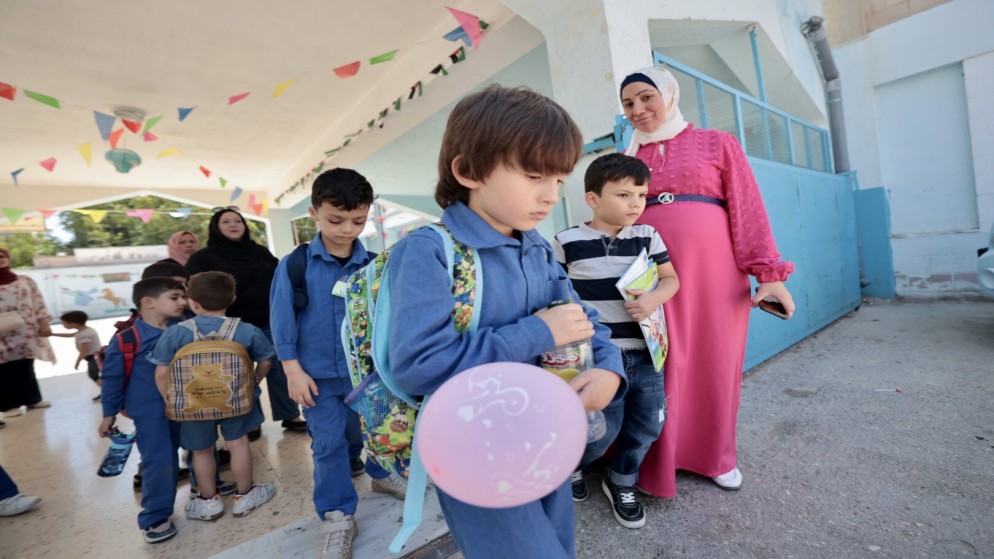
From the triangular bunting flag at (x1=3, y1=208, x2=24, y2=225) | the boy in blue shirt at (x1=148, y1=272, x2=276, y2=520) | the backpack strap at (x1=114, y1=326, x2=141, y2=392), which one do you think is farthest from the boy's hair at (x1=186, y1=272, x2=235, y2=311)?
the triangular bunting flag at (x1=3, y1=208, x2=24, y2=225)

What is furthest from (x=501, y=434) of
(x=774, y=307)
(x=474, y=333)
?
(x=774, y=307)

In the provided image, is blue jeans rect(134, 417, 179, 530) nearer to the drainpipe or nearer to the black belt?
the black belt

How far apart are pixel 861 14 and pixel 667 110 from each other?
20.8 ft

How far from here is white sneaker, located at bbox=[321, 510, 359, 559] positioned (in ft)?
4.92

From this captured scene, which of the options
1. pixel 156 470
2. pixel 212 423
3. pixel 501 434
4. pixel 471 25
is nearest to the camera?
pixel 501 434

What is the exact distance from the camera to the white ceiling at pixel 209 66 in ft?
11.0

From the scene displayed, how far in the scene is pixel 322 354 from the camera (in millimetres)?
1675

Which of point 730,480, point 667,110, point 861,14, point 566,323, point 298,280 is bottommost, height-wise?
point 730,480

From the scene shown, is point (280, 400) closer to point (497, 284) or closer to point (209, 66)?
point (497, 284)

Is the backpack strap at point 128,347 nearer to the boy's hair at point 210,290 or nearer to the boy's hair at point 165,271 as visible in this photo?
the boy's hair at point 210,290

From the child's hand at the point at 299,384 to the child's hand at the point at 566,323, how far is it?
1.14 m

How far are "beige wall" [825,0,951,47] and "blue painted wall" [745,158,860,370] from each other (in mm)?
2315

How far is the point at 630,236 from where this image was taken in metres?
1.61

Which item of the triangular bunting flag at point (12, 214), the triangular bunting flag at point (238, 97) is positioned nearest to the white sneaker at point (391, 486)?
the triangular bunting flag at point (238, 97)
